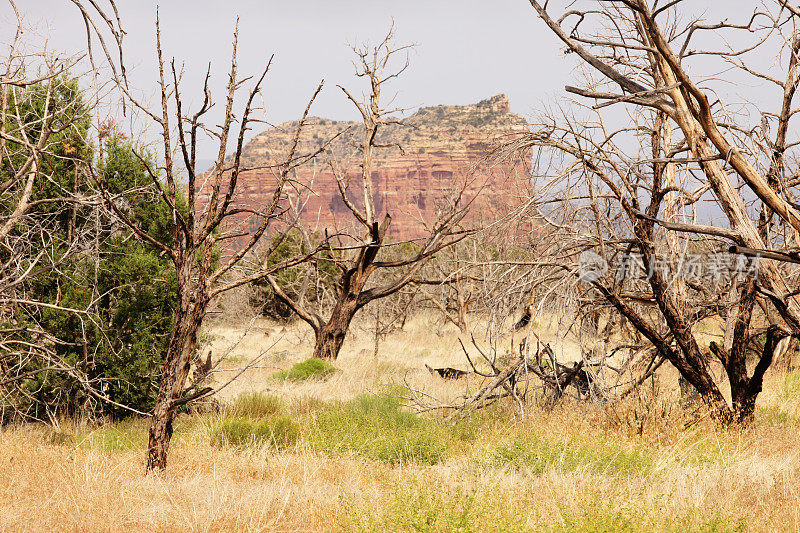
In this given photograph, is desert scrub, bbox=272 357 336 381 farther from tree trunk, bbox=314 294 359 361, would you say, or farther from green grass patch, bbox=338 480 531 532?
green grass patch, bbox=338 480 531 532

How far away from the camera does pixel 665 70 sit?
4395mm

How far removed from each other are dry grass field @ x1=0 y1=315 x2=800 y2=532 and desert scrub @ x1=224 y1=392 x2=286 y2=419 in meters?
0.03

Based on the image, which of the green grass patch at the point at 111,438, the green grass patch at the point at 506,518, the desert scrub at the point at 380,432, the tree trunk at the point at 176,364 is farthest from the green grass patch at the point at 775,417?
the green grass patch at the point at 111,438

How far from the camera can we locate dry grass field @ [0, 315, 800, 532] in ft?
12.5

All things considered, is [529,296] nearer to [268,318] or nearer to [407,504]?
[407,504]

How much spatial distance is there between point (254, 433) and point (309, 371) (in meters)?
4.05

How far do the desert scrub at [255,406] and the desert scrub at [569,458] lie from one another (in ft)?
11.5

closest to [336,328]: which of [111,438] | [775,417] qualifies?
[111,438]

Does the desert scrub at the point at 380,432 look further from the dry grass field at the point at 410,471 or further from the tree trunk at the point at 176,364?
the tree trunk at the point at 176,364

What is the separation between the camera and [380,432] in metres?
6.45

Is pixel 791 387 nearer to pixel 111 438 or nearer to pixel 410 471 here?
pixel 410 471

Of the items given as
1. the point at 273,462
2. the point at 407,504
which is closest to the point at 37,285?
the point at 273,462

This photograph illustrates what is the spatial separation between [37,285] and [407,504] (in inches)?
241

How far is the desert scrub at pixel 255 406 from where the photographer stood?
7773 mm
